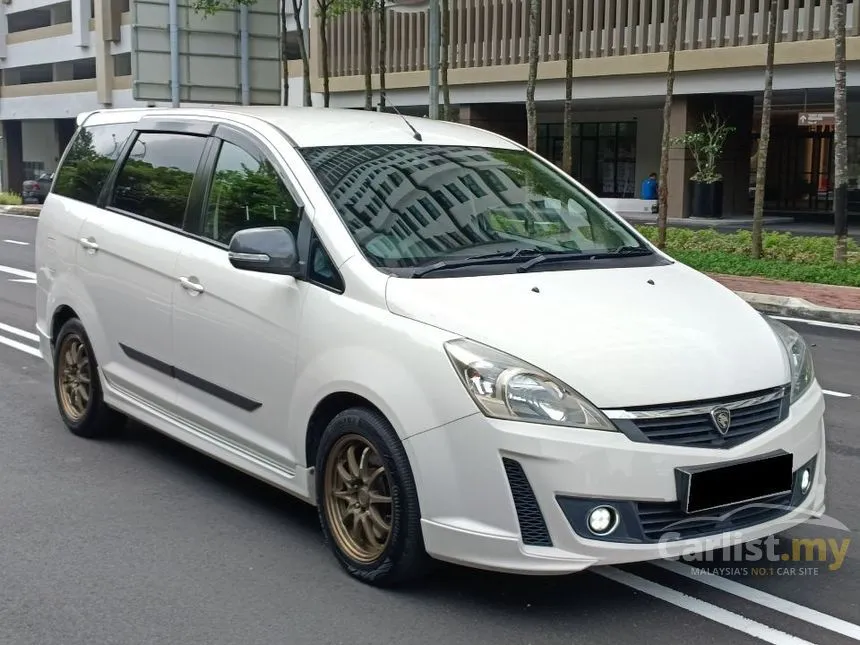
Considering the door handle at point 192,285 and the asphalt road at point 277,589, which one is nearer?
the asphalt road at point 277,589

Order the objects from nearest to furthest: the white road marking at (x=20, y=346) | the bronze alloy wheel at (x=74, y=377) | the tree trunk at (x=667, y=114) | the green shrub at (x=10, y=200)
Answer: the bronze alloy wheel at (x=74, y=377) < the white road marking at (x=20, y=346) < the tree trunk at (x=667, y=114) < the green shrub at (x=10, y=200)

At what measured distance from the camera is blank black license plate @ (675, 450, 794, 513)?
158 inches

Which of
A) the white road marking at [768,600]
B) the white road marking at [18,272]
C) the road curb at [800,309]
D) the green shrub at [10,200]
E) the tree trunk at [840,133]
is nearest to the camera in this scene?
the white road marking at [768,600]

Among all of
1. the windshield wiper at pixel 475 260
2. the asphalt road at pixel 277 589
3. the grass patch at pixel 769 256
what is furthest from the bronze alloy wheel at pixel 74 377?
the grass patch at pixel 769 256

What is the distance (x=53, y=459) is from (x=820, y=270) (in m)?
12.8

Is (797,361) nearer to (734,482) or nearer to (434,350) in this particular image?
(734,482)

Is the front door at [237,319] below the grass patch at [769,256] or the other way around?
the other way around

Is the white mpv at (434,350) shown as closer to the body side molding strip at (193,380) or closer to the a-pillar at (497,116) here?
the body side molding strip at (193,380)

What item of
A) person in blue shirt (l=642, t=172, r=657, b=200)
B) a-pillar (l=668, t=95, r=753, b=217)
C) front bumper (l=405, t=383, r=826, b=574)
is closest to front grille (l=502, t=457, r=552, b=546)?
front bumper (l=405, t=383, r=826, b=574)

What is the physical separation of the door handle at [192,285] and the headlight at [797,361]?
267 centimetres

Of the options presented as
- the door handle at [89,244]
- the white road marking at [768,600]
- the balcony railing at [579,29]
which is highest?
the balcony railing at [579,29]

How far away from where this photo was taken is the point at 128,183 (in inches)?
256

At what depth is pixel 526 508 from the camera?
4.01 m

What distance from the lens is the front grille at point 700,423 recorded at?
400 centimetres
